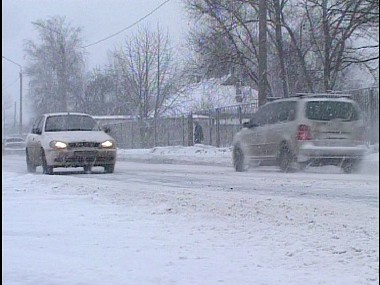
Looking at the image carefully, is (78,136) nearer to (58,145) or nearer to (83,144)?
(83,144)

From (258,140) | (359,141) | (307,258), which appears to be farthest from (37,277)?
(258,140)

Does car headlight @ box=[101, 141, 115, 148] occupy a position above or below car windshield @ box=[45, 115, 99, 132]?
below

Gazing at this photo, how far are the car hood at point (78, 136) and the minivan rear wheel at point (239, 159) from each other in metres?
3.00

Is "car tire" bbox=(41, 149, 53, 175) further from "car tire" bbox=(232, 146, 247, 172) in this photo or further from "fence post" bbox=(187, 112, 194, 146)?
"fence post" bbox=(187, 112, 194, 146)

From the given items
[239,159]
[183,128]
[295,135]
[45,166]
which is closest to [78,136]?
[45,166]

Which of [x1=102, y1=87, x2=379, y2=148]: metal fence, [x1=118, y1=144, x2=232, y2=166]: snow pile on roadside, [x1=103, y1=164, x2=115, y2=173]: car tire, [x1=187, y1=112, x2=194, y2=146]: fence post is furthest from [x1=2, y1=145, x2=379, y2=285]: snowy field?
[x1=187, y1=112, x2=194, y2=146]: fence post

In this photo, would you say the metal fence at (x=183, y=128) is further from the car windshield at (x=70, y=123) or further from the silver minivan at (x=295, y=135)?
the car windshield at (x=70, y=123)

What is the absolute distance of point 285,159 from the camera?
504 inches

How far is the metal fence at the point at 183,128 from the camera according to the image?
84.9 ft

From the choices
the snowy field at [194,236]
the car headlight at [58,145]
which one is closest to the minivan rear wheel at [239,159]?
the car headlight at [58,145]

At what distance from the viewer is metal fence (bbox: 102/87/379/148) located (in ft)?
84.9

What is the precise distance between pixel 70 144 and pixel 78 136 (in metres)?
0.31

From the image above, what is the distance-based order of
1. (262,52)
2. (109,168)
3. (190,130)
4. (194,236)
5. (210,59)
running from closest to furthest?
(194,236) < (109,168) < (262,52) < (210,59) < (190,130)

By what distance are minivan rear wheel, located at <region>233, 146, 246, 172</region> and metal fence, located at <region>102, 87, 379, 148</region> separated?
7.31 m
